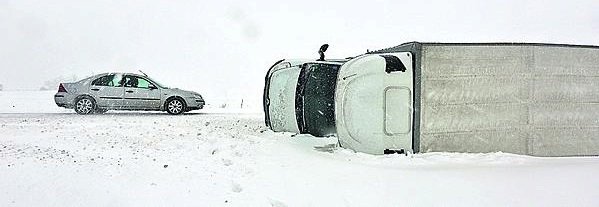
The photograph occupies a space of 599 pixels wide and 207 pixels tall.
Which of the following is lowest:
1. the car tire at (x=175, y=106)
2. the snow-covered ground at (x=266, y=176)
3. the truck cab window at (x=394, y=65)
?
the snow-covered ground at (x=266, y=176)

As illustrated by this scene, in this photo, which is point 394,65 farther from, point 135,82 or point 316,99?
point 135,82

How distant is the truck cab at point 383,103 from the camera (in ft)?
24.0

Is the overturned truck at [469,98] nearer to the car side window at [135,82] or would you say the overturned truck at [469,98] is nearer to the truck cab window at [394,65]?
the truck cab window at [394,65]

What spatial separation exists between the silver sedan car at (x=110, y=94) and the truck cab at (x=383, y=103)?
950cm

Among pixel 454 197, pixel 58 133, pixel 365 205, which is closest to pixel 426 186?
pixel 454 197

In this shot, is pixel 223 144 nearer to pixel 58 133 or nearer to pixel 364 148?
pixel 364 148

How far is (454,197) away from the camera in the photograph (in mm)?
5035

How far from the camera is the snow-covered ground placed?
193 inches

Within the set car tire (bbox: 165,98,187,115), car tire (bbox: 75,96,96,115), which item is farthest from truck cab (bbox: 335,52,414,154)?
car tire (bbox: 75,96,96,115)

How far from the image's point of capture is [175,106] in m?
15.8

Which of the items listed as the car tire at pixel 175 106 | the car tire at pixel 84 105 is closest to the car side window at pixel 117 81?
the car tire at pixel 84 105

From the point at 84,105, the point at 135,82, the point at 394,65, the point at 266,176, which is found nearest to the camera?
the point at 266,176

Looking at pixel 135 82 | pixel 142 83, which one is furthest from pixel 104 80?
pixel 142 83

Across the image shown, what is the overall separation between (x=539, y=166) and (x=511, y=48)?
183 centimetres
